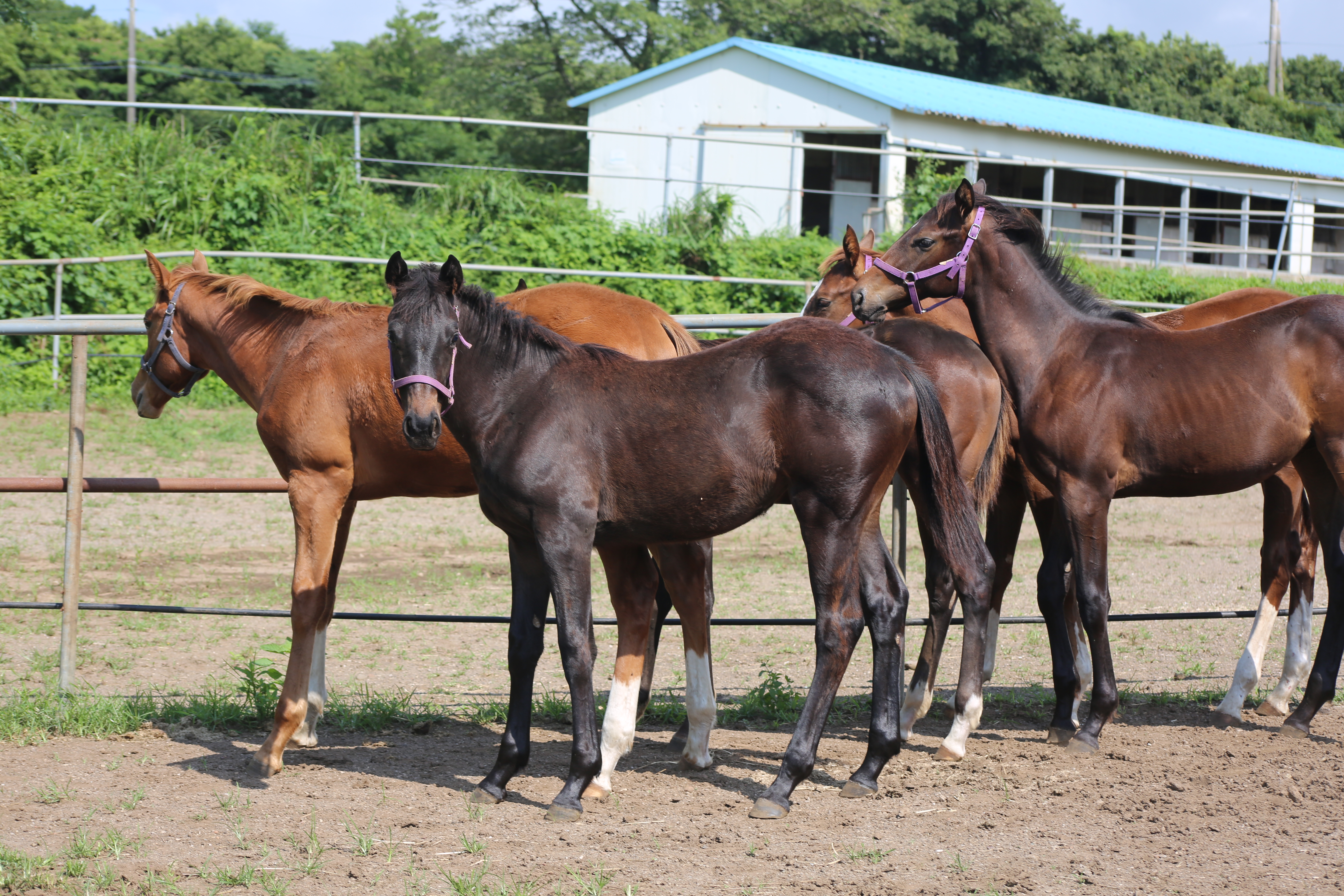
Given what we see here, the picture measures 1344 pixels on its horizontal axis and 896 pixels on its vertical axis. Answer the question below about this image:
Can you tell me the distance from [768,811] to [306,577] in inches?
81.8

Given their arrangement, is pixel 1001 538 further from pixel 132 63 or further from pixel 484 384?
pixel 132 63

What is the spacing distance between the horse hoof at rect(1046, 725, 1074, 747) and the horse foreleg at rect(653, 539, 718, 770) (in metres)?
1.54

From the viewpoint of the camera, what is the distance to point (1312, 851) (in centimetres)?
375

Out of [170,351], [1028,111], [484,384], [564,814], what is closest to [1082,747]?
[564,814]

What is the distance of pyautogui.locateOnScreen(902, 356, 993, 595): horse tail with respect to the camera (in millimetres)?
4328

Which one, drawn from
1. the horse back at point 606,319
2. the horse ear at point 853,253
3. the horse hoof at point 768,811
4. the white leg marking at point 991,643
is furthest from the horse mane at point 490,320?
the white leg marking at point 991,643

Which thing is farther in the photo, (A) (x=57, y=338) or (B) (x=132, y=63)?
(B) (x=132, y=63)

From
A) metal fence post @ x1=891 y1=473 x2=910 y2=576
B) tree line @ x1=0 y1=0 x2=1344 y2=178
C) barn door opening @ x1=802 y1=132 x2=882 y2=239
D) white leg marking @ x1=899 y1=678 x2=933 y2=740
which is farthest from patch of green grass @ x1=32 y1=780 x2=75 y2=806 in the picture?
tree line @ x1=0 y1=0 x2=1344 y2=178

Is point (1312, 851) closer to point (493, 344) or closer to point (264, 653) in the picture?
point (493, 344)

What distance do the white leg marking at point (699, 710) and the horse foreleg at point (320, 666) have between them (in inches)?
61.7

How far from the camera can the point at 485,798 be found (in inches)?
167

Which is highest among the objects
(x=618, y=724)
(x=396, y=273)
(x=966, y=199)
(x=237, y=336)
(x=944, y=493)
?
(x=966, y=199)

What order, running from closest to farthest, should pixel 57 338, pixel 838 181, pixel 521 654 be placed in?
pixel 521 654
pixel 57 338
pixel 838 181

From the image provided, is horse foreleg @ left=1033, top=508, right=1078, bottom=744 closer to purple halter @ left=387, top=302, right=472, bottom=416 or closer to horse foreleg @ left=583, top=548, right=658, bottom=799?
horse foreleg @ left=583, top=548, right=658, bottom=799
